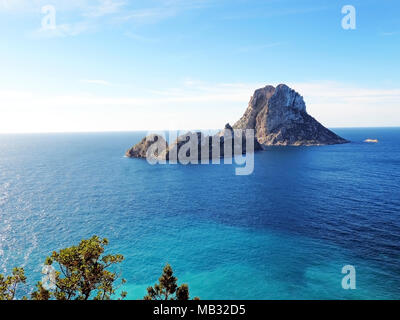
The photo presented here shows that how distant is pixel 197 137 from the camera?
191250mm

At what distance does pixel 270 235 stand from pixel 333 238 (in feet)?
48.2

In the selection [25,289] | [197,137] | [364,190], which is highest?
[197,137]

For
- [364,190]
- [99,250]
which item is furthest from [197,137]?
[99,250]

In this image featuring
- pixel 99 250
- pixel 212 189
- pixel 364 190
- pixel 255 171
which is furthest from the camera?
pixel 255 171

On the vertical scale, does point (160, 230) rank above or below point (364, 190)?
below

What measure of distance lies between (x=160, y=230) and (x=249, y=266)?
2754 cm

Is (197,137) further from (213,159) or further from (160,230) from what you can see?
(160,230)

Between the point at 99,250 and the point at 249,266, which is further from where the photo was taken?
the point at 249,266

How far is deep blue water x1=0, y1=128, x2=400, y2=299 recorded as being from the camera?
4678cm

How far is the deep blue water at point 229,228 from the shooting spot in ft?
153

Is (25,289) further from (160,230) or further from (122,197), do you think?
(122,197)

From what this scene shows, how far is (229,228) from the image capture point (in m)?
68.4

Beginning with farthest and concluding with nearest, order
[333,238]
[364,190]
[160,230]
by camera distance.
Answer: [364,190] → [160,230] → [333,238]

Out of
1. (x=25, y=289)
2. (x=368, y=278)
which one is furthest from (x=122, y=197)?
(x=368, y=278)
